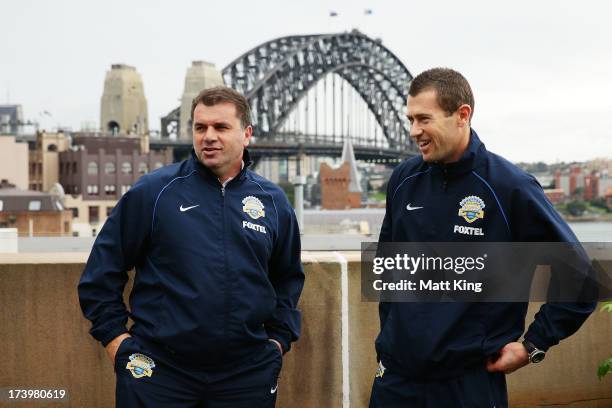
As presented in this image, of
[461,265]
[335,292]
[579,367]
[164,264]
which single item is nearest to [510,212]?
[461,265]

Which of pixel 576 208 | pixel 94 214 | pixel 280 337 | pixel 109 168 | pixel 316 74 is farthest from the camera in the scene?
pixel 316 74

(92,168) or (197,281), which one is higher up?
(92,168)

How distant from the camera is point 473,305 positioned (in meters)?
2.69

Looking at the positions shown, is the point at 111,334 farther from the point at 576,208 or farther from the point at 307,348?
the point at 576,208

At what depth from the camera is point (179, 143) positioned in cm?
9356

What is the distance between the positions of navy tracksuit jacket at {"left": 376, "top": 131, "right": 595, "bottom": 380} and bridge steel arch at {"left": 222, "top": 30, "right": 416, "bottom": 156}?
322ft

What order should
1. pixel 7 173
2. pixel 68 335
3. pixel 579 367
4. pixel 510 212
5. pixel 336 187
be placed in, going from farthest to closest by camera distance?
pixel 336 187 < pixel 7 173 < pixel 579 367 < pixel 68 335 < pixel 510 212

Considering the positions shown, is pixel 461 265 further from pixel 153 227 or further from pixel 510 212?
pixel 153 227

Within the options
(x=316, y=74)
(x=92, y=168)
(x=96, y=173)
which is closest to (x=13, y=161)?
(x=92, y=168)

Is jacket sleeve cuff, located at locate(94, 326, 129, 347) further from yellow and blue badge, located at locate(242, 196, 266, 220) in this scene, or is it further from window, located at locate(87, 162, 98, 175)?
window, located at locate(87, 162, 98, 175)

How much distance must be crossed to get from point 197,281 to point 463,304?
854 mm

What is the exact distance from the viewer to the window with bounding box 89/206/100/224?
78625 millimetres

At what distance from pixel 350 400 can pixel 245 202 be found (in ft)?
4.95

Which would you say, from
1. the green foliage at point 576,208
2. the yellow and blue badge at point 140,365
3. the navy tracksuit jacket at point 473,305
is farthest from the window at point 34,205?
the navy tracksuit jacket at point 473,305
